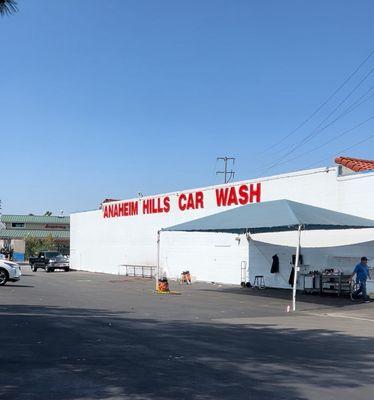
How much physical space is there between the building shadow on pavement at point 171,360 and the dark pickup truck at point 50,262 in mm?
37837

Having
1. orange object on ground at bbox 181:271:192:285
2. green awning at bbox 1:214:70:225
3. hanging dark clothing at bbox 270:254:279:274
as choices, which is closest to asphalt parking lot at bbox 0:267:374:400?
hanging dark clothing at bbox 270:254:279:274

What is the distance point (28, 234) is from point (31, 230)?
13.5 ft

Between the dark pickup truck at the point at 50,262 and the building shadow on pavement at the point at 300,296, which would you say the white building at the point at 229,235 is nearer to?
the building shadow on pavement at the point at 300,296

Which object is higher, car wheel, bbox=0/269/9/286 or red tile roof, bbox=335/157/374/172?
red tile roof, bbox=335/157/374/172

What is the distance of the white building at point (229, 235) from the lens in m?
24.8

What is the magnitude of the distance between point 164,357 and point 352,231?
16.6 m

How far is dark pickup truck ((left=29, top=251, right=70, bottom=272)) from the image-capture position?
169 feet

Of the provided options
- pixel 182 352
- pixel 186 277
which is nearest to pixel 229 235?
pixel 186 277

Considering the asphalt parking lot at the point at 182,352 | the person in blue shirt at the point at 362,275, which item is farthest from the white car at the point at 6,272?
the person in blue shirt at the point at 362,275

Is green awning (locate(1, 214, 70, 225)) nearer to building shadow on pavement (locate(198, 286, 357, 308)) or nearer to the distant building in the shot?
the distant building

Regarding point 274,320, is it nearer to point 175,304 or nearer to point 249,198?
point 175,304

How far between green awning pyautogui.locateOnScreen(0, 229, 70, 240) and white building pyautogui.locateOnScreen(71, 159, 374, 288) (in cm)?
4803

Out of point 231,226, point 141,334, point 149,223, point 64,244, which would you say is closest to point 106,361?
point 141,334

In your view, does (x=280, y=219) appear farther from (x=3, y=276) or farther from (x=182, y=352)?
(x=3, y=276)
